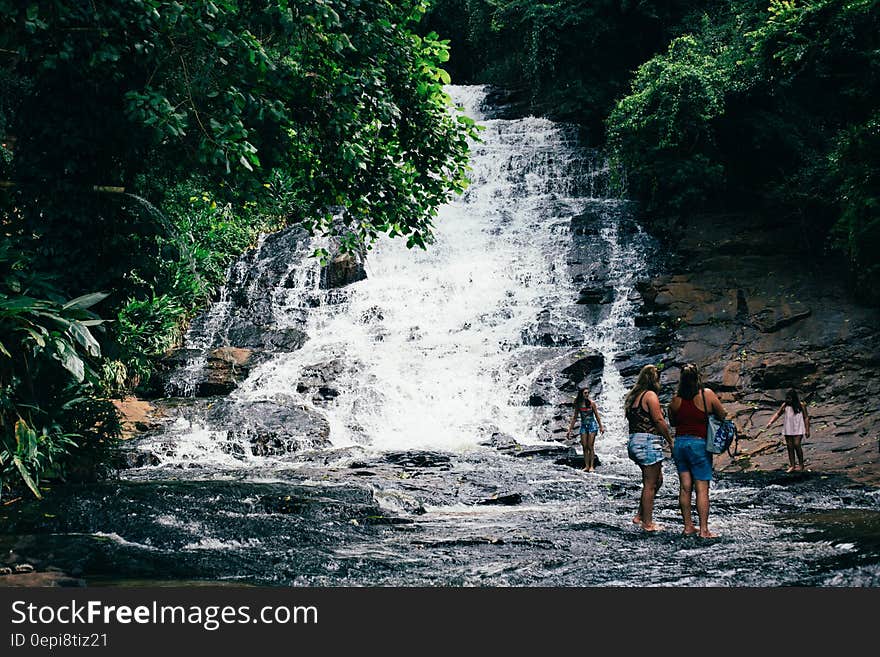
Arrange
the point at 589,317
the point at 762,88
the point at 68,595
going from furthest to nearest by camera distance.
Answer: the point at 762,88 < the point at 589,317 < the point at 68,595

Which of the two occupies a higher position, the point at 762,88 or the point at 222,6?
the point at 762,88

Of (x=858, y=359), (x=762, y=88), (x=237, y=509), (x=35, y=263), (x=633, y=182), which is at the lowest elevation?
(x=237, y=509)

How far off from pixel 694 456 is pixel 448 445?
817cm

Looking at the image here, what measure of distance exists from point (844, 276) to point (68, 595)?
57.5ft

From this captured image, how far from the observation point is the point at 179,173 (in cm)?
1020

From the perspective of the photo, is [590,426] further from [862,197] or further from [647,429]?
[862,197]

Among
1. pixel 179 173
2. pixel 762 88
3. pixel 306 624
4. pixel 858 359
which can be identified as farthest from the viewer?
pixel 762 88

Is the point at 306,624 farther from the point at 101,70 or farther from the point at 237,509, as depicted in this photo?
the point at 101,70

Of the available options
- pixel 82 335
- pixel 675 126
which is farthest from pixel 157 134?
pixel 675 126

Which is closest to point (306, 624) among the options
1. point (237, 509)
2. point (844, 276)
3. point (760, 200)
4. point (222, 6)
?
point (237, 509)

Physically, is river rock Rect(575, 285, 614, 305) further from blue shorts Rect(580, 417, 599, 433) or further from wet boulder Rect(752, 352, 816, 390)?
blue shorts Rect(580, 417, 599, 433)

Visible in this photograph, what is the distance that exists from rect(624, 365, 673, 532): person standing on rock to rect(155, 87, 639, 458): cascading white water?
291 inches

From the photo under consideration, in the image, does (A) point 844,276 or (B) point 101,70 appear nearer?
(B) point 101,70

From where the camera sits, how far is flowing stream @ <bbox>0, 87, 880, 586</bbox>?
6957 millimetres
